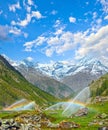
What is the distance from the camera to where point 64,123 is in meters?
89.8

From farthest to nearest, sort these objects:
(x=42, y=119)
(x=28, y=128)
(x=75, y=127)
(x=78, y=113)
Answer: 1. (x=78, y=113)
2. (x=42, y=119)
3. (x=75, y=127)
4. (x=28, y=128)

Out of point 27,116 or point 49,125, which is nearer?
point 49,125

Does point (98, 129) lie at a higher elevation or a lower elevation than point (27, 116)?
lower

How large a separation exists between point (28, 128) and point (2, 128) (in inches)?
222

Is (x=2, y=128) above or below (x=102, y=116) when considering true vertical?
below

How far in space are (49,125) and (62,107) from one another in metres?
111

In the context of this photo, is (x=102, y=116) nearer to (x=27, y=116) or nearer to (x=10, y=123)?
(x=27, y=116)

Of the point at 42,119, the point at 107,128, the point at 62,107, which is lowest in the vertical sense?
the point at 107,128

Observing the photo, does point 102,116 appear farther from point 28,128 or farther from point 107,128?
point 28,128

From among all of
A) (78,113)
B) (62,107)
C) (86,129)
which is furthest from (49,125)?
(62,107)

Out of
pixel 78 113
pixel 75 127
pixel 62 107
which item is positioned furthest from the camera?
pixel 62 107

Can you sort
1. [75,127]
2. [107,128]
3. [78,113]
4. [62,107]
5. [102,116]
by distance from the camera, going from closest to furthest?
[107,128], [75,127], [102,116], [78,113], [62,107]

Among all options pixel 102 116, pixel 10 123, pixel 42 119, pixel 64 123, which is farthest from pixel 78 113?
pixel 10 123

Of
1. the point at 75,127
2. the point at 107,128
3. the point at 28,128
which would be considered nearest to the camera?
the point at 28,128
